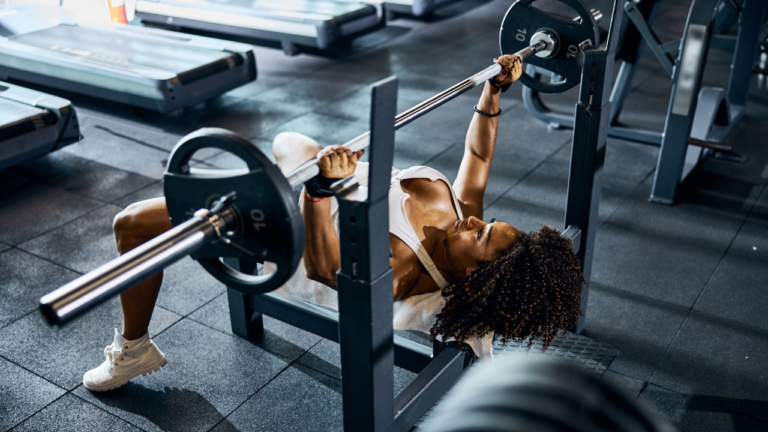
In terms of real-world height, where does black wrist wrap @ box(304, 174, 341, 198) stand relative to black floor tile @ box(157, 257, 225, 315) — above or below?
above

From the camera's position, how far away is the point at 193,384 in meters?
2.18

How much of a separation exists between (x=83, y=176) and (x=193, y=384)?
207 cm

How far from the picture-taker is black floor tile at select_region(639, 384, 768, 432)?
1995mm

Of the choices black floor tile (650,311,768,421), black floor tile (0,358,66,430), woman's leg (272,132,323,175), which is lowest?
black floor tile (0,358,66,430)

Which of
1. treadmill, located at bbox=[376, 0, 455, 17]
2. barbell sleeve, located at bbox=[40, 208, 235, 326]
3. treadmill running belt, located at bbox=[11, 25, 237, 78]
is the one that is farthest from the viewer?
treadmill, located at bbox=[376, 0, 455, 17]

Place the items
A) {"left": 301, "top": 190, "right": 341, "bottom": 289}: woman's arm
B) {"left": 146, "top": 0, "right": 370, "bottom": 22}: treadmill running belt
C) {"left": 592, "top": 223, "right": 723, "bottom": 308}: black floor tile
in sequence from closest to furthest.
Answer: {"left": 301, "top": 190, "right": 341, "bottom": 289}: woman's arm
{"left": 592, "top": 223, "right": 723, "bottom": 308}: black floor tile
{"left": 146, "top": 0, "right": 370, "bottom": 22}: treadmill running belt

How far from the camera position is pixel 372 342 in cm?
133

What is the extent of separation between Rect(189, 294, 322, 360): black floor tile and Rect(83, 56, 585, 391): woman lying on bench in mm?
383

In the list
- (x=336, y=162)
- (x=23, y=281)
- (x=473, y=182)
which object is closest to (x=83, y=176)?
(x=23, y=281)

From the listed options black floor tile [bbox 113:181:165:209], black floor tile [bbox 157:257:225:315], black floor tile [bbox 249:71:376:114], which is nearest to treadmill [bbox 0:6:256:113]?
black floor tile [bbox 249:71:376:114]

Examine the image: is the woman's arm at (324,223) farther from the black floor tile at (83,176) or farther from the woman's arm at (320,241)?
the black floor tile at (83,176)

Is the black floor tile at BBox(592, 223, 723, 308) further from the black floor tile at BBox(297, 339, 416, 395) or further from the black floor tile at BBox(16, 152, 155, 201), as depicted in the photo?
the black floor tile at BBox(16, 152, 155, 201)

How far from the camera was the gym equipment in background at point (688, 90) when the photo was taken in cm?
311

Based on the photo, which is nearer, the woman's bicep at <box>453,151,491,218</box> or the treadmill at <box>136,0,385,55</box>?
the woman's bicep at <box>453,151,491,218</box>
